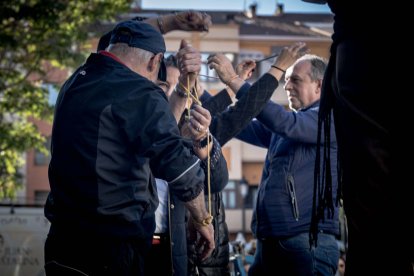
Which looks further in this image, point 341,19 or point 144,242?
point 144,242

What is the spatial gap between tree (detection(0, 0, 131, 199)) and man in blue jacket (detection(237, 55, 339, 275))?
11.3 metres

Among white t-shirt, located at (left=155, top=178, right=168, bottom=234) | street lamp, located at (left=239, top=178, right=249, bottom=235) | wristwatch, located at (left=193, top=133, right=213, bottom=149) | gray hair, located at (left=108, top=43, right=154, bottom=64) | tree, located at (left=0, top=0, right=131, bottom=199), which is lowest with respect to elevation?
street lamp, located at (left=239, top=178, right=249, bottom=235)

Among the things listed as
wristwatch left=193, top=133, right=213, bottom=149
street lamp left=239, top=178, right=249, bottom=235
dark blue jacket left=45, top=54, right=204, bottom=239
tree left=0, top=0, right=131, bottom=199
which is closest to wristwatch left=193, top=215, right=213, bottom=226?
dark blue jacket left=45, top=54, right=204, bottom=239

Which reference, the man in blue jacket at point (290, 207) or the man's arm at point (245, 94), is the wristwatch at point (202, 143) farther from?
the man in blue jacket at point (290, 207)

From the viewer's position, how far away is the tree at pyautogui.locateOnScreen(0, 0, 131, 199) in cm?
1495

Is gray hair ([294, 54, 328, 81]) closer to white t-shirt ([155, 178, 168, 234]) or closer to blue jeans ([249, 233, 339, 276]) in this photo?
blue jeans ([249, 233, 339, 276])

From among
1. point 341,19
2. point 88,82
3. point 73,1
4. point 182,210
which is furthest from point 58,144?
point 73,1

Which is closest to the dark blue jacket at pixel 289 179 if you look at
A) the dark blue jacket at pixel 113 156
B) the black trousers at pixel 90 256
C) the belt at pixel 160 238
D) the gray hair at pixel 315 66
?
the gray hair at pixel 315 66

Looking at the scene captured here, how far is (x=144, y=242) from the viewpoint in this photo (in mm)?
3039

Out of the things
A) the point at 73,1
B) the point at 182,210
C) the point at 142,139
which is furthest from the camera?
the point at 73,1

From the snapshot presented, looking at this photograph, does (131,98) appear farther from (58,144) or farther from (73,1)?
(73,1)

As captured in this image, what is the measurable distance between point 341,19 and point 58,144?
1.44 m

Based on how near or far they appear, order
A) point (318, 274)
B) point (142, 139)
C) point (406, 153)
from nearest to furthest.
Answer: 1. point (406, 153)
2. point (142, 139)
3. point (318, 274)

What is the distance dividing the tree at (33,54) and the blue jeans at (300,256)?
11512 millimetres
